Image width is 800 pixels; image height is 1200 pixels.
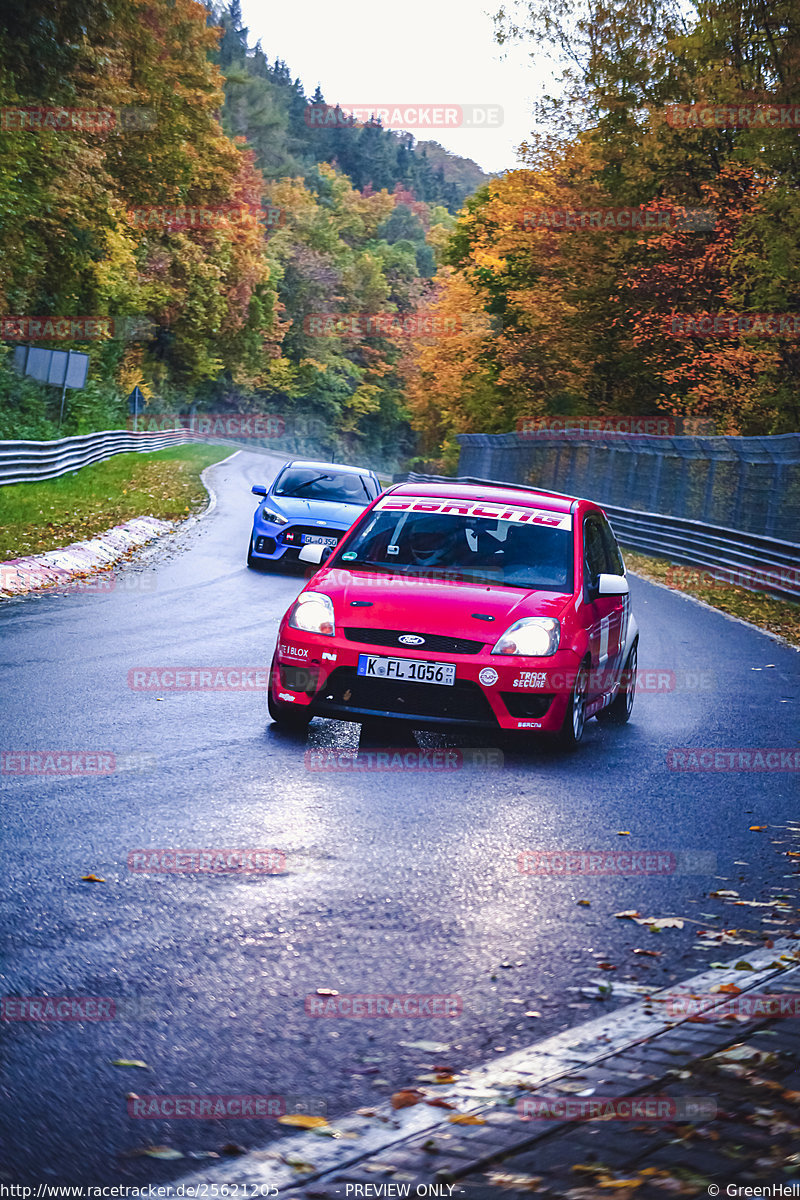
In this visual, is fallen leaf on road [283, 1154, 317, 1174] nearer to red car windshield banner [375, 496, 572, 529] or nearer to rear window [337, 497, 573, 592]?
rear window [337, 497, 573, 592]

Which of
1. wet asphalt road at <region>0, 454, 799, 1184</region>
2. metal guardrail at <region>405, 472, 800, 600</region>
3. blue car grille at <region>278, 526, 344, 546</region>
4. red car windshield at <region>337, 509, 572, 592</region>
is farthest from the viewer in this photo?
metal guardrail at <region>405, 472, 800, 600</region>

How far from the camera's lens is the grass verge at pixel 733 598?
1905 cm

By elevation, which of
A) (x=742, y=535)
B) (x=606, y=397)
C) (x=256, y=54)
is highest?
(x=256, y=54)

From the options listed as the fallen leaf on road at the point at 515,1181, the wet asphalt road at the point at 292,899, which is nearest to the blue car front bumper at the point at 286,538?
the wet asphalt road at the point at 292,899

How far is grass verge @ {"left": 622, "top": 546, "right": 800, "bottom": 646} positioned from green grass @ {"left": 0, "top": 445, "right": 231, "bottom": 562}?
30.4 feet

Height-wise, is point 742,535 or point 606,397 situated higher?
point 606,397

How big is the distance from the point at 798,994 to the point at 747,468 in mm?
22793

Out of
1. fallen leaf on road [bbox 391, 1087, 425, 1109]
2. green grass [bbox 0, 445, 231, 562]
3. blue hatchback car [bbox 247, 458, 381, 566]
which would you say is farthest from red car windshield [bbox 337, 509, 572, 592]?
blue hatchback car [bbox 247, 458, 381, 566]

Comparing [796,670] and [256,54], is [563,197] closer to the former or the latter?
[796,670]

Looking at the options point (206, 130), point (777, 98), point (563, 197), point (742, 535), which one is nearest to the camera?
point (742, 535)

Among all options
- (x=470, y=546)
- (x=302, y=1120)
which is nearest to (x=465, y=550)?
(x=470, y=546)

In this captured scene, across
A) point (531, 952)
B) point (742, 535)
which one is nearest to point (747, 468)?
point (742, 535)

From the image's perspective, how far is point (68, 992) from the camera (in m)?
4.46

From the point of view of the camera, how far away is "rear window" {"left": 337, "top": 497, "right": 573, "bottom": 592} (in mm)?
9430
